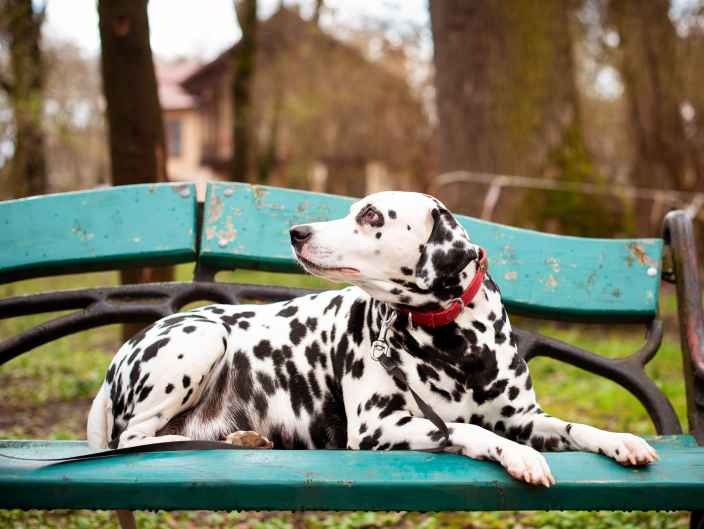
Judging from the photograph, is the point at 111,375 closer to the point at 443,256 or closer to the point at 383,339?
the point at 383,339

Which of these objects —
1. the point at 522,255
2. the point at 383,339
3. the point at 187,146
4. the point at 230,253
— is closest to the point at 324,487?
the point at 383,339

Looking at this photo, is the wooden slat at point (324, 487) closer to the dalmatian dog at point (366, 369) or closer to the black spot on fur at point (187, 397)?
the dalmatian dog at point (366, 369)

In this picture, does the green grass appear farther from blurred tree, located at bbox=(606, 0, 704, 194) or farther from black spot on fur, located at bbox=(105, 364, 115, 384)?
blurred tree, located at bbox=(606, 0, 704, 194)

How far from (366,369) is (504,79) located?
631 cm

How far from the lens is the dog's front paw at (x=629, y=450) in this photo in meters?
2.26

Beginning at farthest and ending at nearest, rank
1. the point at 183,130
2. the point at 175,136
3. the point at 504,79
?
1. the point at 175,136
2. the point at 183,130
3. the point at 504,79

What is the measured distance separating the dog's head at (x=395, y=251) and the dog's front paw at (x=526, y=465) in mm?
617

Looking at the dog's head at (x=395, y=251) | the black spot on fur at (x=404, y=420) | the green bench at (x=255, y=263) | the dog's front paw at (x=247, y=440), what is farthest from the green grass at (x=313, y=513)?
the dog's head at (x=395, y=251)

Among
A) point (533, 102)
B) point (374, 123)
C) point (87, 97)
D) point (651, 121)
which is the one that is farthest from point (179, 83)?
point (533, 102)

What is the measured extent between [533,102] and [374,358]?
6370 millimetres

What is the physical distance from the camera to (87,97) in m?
27.8

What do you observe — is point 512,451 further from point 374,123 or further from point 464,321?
point 374,123

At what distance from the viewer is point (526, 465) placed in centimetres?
215

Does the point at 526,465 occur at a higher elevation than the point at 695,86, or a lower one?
lower
